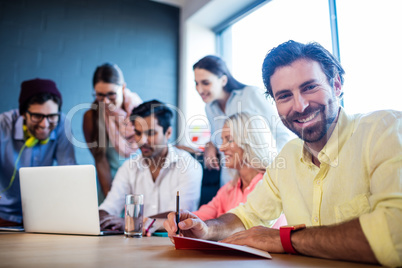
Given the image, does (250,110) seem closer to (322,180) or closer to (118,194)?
(118,194)

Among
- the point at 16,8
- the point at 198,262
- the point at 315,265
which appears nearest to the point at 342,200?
the point at 315,265

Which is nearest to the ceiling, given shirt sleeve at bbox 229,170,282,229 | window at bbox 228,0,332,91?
window at bbox 228,0,332,91

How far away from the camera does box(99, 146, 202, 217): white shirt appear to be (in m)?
2.34

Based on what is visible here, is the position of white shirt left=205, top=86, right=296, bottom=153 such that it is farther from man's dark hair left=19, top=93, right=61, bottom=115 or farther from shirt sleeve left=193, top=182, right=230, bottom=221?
man's dark hair left=19, top=93, right=61, bottom=115

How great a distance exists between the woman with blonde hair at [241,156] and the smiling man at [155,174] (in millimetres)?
276

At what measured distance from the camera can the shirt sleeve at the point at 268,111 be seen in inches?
87.7

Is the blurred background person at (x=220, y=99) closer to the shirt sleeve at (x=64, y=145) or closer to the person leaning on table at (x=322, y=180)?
the person leaning on table at (x=322, y=180)

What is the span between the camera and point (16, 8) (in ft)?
9.02

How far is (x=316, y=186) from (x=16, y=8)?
2.73 meters

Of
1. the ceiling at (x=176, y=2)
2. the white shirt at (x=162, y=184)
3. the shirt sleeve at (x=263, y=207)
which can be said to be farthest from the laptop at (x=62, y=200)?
the ceiling at (x=176, y=2)

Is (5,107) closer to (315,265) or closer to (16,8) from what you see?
(16,8)

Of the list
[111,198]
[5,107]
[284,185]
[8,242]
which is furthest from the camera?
[5,107]

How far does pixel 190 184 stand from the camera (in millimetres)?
2342

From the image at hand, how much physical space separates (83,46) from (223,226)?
2.31 m
